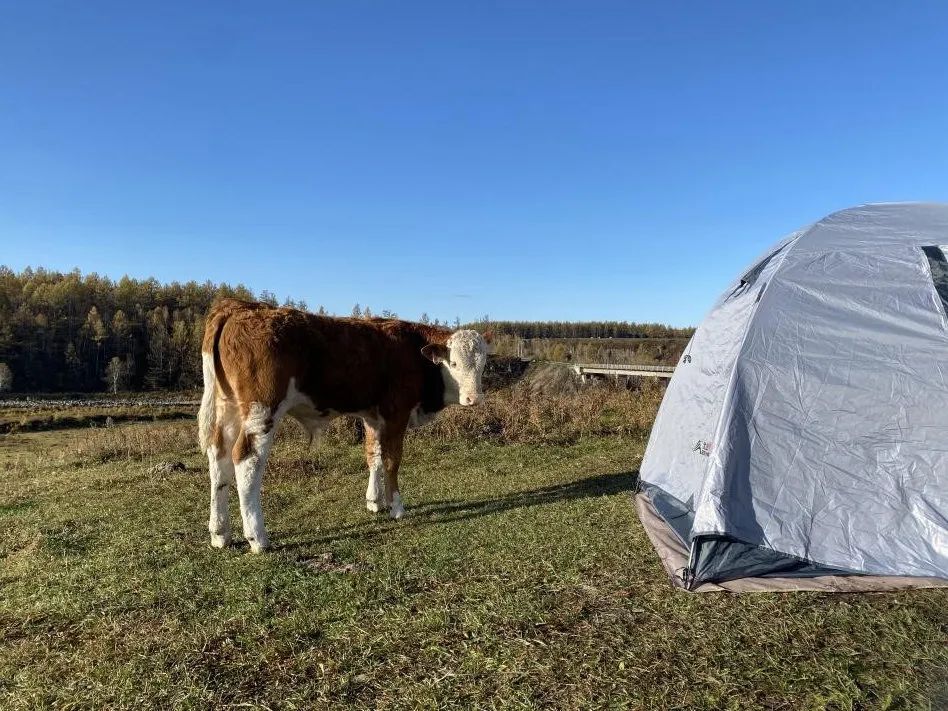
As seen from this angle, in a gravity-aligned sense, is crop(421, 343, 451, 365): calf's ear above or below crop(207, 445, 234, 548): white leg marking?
above

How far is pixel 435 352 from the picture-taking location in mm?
7672

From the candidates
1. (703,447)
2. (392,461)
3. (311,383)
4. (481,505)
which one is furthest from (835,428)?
(311,383)

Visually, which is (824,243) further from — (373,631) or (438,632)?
(373,631)

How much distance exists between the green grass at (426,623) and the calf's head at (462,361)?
1.52m

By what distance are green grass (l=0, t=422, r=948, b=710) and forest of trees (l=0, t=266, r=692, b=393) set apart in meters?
38.7

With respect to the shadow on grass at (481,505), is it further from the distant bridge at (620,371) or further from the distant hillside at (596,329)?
the distant hillside at (596,329)

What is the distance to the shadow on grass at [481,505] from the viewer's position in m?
6.55

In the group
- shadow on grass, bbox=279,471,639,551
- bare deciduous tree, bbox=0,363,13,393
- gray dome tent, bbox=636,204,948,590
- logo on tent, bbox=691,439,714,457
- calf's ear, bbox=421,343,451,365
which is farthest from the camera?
bare deciduous tree, bbox=0,363,13,393

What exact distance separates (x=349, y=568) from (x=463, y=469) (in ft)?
15.3

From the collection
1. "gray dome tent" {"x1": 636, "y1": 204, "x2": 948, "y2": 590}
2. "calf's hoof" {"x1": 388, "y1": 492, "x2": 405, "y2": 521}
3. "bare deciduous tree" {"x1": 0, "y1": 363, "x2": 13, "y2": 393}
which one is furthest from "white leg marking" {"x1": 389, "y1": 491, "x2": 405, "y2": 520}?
"bare deciduous tree" {"x1": 0, "y1": 363, "x2": 13, "y2": 393}

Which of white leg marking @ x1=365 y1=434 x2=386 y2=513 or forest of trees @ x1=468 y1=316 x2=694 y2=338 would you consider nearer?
white leg marking @ x1=365 y1=434 x2=386 y2=513

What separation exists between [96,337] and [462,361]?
182 ft

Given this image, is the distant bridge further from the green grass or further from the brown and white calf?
the green grass

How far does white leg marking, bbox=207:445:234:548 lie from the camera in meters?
6.10
